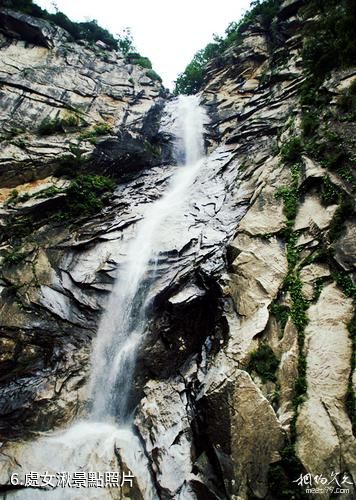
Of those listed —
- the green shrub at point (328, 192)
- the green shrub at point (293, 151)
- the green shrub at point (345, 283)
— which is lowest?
the green shrub at point (345, 283)

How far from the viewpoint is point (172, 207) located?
12539 mm

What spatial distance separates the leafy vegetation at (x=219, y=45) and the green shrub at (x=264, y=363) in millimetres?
21786

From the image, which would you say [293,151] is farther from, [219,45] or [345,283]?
[219,45]

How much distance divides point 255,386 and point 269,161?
24.5 ft

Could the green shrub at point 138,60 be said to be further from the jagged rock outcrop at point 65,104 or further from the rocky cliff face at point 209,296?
the rocky cliff face at point 209,296

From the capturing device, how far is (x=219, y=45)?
82.1ft

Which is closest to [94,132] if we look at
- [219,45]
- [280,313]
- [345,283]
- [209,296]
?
[209,296]

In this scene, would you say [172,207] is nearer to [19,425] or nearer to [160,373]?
[160,373]

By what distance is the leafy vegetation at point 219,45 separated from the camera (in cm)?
2064

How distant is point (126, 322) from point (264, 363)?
419 cm

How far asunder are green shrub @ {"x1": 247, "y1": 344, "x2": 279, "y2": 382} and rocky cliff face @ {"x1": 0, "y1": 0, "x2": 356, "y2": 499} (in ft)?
0.09

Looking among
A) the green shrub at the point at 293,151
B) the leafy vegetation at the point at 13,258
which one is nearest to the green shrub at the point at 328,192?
the green shrub at the point at 293,151

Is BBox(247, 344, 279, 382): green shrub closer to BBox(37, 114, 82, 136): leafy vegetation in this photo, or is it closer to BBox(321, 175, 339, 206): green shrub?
BBox(321, 175, 339, 206): green shrub

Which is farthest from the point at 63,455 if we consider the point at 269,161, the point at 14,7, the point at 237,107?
the point at 14,7
